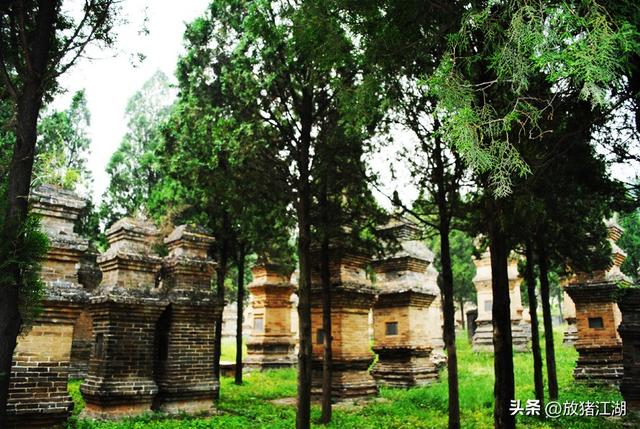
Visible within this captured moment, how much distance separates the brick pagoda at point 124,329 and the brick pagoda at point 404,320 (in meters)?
7.32

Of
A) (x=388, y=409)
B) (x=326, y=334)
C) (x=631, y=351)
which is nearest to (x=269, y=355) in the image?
(x=388, y=409)

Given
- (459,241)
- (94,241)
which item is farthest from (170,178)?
(459,241)

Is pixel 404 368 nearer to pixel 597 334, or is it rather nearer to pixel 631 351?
pixel 597 334

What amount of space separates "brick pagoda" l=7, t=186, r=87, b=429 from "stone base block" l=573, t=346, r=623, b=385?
1262 cm

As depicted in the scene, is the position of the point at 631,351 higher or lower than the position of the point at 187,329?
lower

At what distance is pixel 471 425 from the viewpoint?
931cm

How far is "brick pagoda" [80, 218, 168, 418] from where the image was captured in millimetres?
8883

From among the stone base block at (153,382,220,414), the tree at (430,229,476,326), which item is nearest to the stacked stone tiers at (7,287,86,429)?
the stone base block at (153,382,220,414)

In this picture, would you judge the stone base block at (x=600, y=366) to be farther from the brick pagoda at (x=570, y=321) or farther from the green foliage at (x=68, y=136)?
the green foliage at (x=68, y=136)

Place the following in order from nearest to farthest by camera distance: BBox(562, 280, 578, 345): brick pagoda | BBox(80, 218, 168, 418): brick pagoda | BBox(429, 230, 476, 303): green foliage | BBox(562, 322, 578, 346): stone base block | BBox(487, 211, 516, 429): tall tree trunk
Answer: BBox(487, 211, 516, 429): tall tree trunk → BBox(80, 218, 168, 418): brick pagoda → BBox(562, 280, 578, 345): brick pagoda → BBox(562, 322, 578, 346): stone base block → BBox(429, 230, 476, 303): green foliage

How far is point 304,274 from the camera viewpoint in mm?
8484

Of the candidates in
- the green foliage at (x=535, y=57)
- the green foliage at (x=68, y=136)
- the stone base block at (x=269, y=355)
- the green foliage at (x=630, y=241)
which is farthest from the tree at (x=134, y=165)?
the green foliage at (x=630, y=241)

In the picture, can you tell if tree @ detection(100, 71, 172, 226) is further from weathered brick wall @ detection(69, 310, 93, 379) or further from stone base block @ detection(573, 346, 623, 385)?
stone base block @ detection(573, 346, 623, 385)

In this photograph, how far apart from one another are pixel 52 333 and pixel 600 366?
13.3 meters
